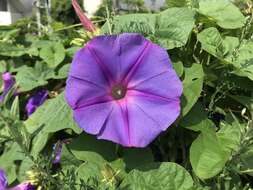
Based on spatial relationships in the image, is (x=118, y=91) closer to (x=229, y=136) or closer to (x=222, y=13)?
(x=229, y=136)

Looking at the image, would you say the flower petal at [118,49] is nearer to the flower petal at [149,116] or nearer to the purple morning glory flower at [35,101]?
the flower petal at [149,116]

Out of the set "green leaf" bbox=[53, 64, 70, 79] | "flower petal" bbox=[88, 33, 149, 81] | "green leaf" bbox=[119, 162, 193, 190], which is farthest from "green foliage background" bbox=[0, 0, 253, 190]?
"green leaf" bbox=[53, 64, 70, 79]

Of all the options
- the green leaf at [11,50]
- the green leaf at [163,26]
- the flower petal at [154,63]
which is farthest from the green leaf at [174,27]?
the green leaf at [11,50]

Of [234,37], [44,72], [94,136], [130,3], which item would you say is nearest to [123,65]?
[94,136]

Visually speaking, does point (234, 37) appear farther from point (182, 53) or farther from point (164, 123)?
point (164, 123)

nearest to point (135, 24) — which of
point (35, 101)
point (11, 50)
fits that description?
point (35, 101)

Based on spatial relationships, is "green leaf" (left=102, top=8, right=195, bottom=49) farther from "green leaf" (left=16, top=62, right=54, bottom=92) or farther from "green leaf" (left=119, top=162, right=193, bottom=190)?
"green leaf" (left=16, top=62, right=54, bottom=92)
